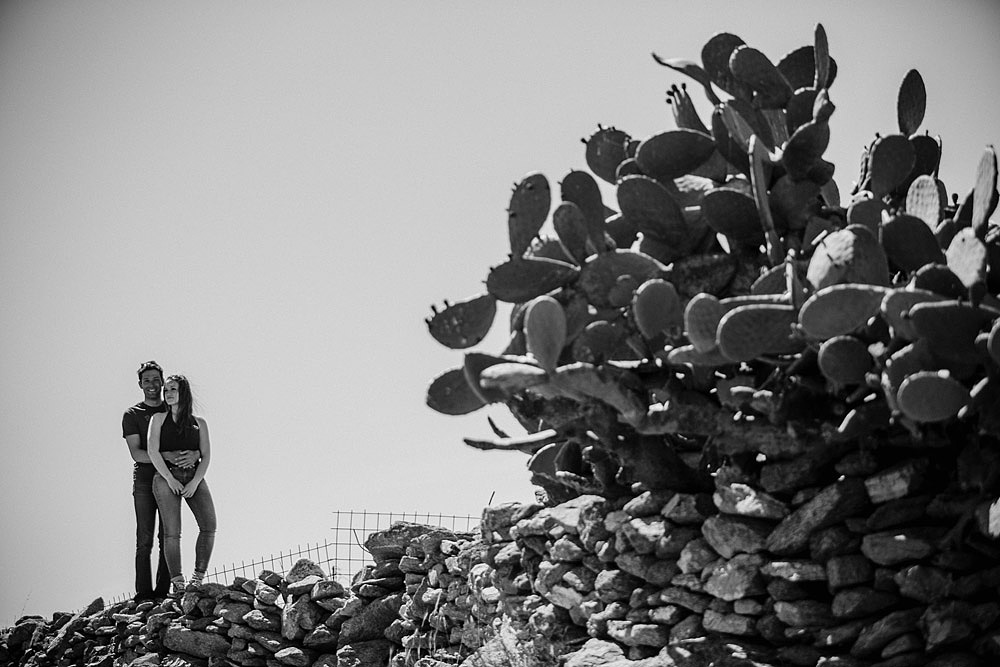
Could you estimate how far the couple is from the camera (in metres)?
7.52

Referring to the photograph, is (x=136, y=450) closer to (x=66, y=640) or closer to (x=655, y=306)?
(x=66, y=640)

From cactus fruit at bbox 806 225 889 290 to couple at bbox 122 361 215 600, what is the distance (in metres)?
5.14

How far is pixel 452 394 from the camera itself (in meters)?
4.53

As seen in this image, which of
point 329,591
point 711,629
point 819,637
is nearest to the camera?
point 819,637

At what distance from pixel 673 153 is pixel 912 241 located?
43.5 inches

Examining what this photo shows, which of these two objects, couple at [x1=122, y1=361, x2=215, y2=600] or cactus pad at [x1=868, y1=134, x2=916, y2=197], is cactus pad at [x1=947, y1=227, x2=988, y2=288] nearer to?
cactus pad at [x1=868, y1=134, x2=916, y2=197]

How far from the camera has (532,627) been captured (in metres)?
4.88

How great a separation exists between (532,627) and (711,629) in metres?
1.07

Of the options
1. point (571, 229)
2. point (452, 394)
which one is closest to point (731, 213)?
point (571, 229)

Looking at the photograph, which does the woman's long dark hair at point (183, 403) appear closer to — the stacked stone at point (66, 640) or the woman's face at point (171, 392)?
the woman's face at point (171, 392)

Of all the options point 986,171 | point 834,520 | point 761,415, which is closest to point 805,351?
point 761,415

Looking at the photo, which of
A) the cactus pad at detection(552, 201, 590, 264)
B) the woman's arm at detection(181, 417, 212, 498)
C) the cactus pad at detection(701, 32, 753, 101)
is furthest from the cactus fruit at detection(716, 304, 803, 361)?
the woman's arm at detection(181, 417, 212, 498)

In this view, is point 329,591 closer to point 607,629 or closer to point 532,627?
point 532,627

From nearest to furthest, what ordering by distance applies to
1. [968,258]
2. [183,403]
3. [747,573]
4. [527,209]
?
[968,258] → [747,573] → [527,209] → [183,403]
